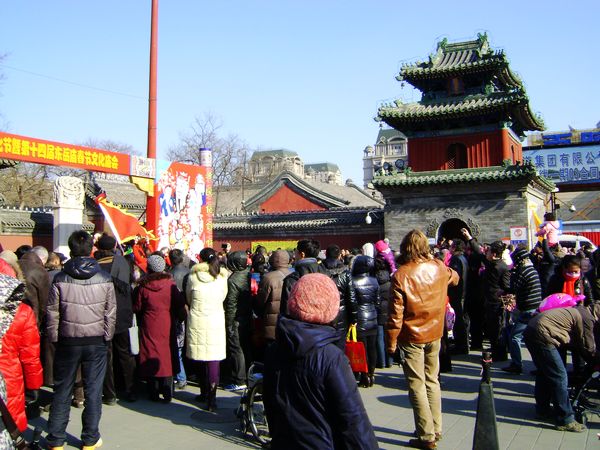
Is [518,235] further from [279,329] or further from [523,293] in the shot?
[279,329]

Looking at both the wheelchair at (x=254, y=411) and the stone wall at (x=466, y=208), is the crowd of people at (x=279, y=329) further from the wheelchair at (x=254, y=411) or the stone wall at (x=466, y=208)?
the stone wall at (x=466, y=208)

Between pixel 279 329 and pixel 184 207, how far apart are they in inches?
527

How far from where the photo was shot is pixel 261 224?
79.2 ft

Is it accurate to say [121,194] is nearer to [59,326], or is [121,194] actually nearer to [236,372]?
[236,372]

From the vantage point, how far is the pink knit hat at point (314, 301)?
8.84ft

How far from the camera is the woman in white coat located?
6188mm

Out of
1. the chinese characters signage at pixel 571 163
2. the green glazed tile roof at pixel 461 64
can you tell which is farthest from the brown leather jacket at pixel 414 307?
the chinese characters signage at pixel 571 163

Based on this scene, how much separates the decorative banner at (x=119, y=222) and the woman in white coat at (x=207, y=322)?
15.3 ft

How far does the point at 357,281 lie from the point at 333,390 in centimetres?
446

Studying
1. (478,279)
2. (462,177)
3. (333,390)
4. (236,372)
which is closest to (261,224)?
(462,177)

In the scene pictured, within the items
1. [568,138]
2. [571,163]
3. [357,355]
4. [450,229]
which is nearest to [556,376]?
[357,355]

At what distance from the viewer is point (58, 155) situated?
40.7ft

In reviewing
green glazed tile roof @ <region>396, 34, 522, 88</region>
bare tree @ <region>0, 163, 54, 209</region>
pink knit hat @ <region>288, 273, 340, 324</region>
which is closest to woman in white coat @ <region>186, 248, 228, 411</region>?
pink knit hat @ <region>288, 273, 340, 324</region>

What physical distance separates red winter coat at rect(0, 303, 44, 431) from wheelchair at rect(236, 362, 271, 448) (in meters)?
1.83
